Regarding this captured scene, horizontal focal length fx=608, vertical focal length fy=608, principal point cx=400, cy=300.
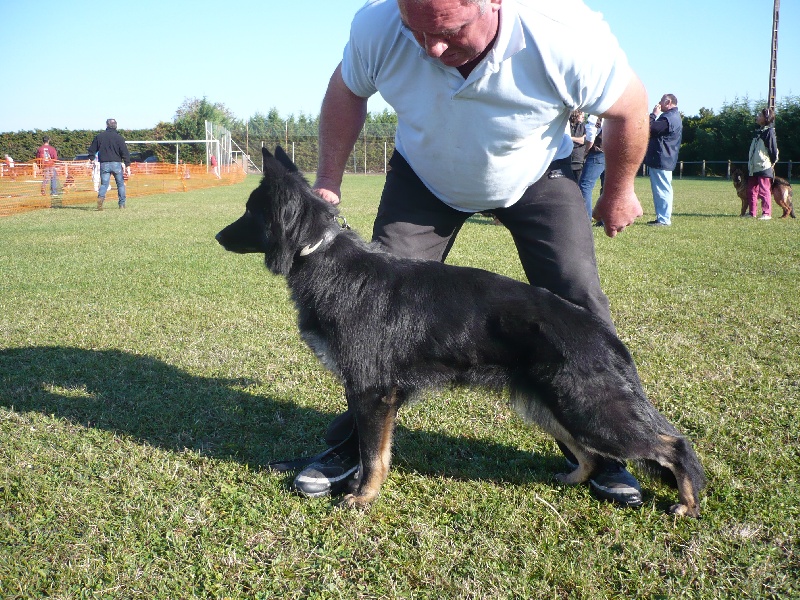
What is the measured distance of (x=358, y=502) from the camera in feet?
9.89

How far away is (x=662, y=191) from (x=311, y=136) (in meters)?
45.3

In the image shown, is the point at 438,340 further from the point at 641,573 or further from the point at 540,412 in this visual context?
the point at 641,573

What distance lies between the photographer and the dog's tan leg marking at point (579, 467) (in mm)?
3000

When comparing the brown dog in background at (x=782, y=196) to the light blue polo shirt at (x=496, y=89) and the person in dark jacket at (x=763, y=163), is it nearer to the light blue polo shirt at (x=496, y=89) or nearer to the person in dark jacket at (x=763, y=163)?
the person in dark jacket at (x=763, y=163)

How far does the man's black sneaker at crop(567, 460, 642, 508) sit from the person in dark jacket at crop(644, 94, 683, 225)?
11348 millimetres

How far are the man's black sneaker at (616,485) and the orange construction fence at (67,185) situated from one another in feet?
59.2

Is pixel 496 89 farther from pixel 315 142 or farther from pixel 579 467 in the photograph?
pixel 315 142

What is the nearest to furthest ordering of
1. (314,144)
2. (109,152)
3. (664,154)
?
(664,154), (109,152), (314,144)

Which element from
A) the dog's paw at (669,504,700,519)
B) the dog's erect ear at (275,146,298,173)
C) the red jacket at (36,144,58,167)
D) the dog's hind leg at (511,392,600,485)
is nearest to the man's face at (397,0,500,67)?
the dog's erect ear at (275,146,298,173)

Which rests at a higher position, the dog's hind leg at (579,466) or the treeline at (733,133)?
the treeline at (733,133)

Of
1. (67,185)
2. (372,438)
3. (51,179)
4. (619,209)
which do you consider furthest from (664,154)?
(67,185)

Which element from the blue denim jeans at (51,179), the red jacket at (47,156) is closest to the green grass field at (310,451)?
the blue denim jeans at (51,179)

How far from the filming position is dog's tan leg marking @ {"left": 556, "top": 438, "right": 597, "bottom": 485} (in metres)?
3.00

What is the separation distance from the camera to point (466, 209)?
3312mm
